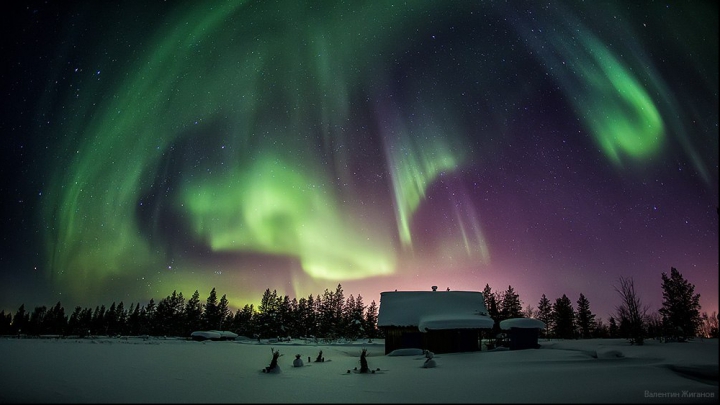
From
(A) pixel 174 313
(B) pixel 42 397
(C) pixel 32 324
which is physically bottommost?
(C) pixel 32 324

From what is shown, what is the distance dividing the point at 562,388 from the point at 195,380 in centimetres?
1306

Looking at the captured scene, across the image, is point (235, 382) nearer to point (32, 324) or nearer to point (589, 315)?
point (589, 315)

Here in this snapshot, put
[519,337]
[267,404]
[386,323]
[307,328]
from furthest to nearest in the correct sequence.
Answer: [307,328], [386,323], [519,337], [267,404]

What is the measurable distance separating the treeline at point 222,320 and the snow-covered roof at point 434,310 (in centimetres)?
2702

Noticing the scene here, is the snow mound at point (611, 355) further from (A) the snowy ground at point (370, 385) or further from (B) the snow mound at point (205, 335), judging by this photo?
(B) the snow mound at point (205, 335)

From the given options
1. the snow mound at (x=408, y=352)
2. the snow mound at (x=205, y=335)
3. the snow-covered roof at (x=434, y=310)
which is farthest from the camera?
the snow mound at (x=205, y=335)

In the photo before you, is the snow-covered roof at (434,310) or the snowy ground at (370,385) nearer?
the snowy ground at (370,385)

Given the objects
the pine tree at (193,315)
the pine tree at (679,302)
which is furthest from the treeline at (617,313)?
the pine tree at (193,315)

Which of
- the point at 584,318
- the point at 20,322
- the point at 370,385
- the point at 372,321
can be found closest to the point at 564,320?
the point at 584,318

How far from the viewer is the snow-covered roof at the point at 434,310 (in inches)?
1136

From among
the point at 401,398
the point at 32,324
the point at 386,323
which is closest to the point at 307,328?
the point at 386,323

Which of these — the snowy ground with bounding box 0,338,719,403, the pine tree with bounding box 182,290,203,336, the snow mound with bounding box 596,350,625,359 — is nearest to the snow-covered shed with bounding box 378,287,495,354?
the snow mound with bounding box 596,350,625,359

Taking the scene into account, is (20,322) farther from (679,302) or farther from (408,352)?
(679,302)

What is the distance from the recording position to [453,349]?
28.8m
